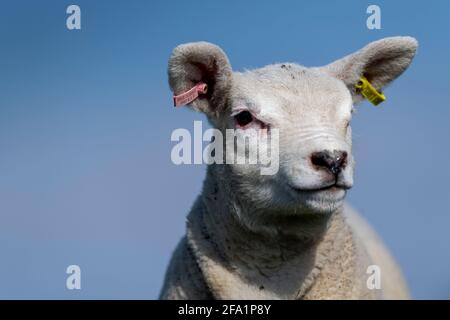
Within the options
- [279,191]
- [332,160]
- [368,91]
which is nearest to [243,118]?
[279,191]

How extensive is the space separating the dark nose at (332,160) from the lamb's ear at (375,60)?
166 cm

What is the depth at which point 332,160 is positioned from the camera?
28.4 feet

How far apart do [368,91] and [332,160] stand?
1.97m

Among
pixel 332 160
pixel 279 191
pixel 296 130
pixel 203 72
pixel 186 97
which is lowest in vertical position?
pixel 279 191

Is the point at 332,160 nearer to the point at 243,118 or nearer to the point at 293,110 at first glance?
the point at 293,110

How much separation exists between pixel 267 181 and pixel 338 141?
0.75 meters

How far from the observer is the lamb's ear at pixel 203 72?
9742mm

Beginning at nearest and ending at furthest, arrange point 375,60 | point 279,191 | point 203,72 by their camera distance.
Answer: point 279,191 < point 203,72 < point 375,60

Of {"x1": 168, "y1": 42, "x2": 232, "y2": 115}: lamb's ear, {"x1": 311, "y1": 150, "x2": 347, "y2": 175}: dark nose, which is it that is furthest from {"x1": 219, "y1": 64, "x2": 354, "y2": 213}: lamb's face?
{"x1": 168, "y1": 42, "x2": 232, "y2": 115}: lamb's ear

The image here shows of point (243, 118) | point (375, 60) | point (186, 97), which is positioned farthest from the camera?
point (375, 60)

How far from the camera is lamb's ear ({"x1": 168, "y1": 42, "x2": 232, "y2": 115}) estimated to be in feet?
32.0

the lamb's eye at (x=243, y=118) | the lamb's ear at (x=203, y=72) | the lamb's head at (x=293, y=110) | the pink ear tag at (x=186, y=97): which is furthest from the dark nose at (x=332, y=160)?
the pink ear tag at (x=186, y=97)

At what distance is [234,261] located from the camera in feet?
31.6
